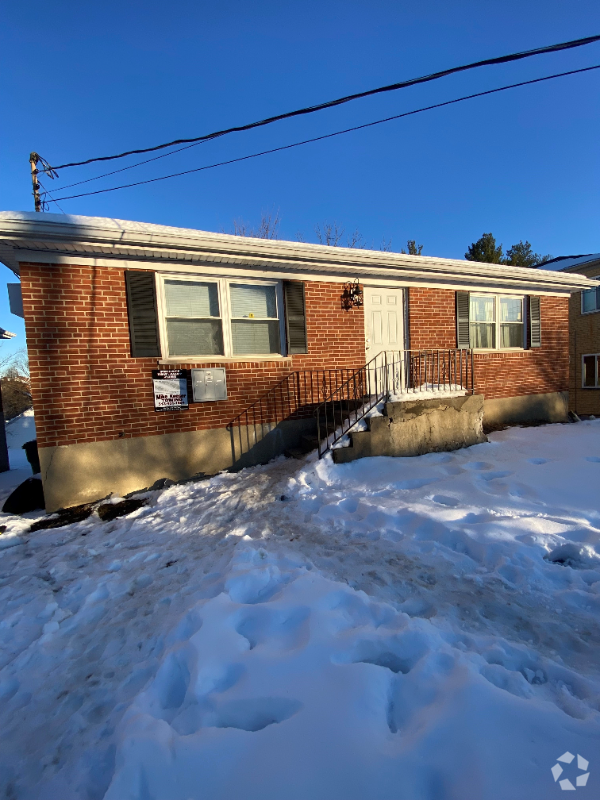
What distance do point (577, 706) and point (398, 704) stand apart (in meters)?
0.78

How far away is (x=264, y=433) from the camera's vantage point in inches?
246

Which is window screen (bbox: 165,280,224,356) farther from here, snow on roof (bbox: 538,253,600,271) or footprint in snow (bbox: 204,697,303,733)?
snow on roof (bbox: 538,253,600,271)

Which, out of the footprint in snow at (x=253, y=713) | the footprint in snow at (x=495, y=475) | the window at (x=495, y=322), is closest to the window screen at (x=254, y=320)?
the footprint in snow at (x=495, y=475)

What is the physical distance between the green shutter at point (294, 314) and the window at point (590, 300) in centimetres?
1477

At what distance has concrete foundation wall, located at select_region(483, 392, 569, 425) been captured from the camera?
8.49m

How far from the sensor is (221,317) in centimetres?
591

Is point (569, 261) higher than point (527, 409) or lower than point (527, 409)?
higher

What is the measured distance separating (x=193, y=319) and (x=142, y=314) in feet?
2.49

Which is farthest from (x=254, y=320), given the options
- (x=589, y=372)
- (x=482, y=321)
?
(x=589, y=372)

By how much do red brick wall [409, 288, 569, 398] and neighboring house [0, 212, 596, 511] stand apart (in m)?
0.05

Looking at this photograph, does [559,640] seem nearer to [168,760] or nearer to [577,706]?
[577,706]

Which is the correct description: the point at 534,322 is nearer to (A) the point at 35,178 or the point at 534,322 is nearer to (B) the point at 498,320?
(B) the point at 498,320

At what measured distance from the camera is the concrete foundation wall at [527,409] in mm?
8492

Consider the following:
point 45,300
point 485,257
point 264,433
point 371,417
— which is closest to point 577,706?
point 371,417
